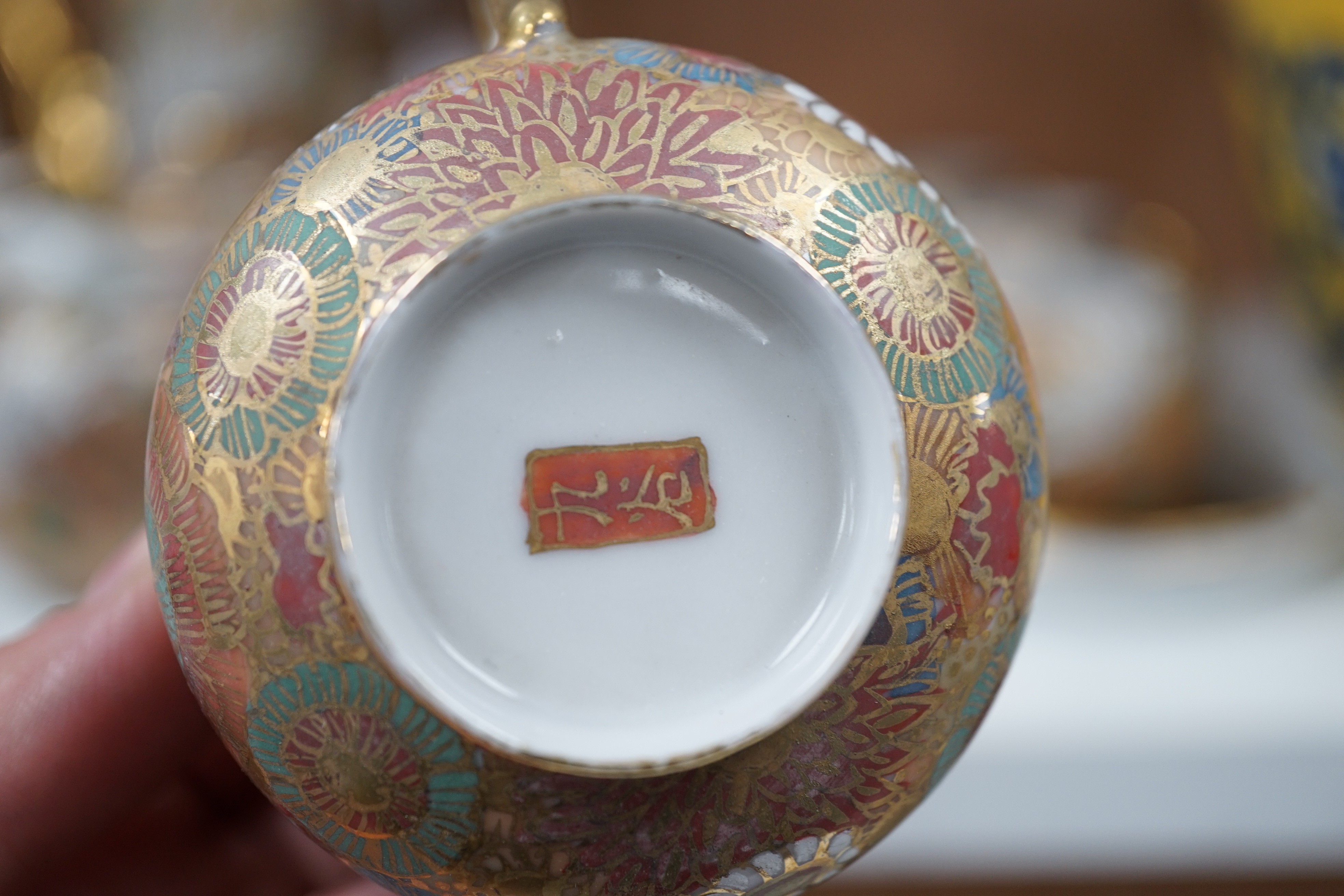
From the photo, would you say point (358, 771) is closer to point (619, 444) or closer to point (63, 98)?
point (619, 444)

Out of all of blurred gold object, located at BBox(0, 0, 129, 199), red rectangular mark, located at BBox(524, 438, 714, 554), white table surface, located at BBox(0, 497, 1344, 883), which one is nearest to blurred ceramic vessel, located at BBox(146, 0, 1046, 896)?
red rectangular mark, located at BBox(524, 438, 714, 554)

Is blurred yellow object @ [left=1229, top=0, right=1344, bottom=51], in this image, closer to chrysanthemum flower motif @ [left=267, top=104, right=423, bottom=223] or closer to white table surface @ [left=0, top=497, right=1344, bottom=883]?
white table surface @ [left=0, top=497, right=1344, bottom=883]

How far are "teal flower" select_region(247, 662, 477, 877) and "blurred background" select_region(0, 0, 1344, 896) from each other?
1.56ft

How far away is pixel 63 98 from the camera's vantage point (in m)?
1.00

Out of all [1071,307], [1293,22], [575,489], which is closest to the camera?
[575,489]

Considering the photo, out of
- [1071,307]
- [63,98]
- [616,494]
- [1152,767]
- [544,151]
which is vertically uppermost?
[63,98]

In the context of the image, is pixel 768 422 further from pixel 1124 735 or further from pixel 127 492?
pixel 127 492

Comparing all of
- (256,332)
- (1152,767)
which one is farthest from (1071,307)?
(256,332)

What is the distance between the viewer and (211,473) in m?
0.32

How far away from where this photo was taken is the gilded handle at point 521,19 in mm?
381

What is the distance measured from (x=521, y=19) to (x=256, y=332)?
0.15 metres

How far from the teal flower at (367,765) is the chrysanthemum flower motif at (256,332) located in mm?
83

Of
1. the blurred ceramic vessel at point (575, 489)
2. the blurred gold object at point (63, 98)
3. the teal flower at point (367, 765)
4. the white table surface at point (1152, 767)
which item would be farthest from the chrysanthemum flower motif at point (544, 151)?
the blurred gold object at point (63, 98)

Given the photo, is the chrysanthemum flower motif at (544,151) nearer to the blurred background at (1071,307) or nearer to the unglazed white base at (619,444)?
the unglazed white base at (619,444)
